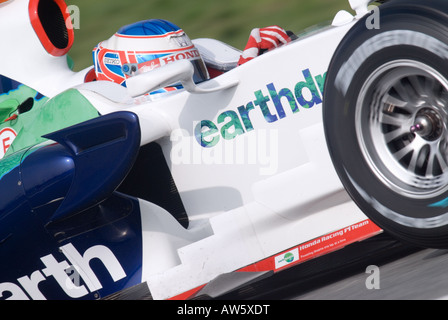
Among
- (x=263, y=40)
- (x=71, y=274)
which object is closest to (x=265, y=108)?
(x=263, y=40)

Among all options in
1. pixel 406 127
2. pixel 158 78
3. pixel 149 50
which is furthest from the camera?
pixel 149 50

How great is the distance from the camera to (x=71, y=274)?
2842 mm

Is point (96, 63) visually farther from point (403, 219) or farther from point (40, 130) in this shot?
point (403, 219)

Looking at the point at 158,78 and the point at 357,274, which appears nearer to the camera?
the point at 158,78

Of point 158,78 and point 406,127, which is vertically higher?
point 158,78

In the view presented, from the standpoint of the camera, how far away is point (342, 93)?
2256 millimetres

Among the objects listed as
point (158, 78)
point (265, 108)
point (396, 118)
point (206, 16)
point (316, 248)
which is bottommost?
point (316, 248)

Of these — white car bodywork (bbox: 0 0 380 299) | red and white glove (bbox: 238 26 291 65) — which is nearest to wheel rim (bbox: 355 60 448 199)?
white car bodywork (bbox: 0 0 380 299)

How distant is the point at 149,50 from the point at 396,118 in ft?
5.02

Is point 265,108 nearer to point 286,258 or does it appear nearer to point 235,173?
point 235,173

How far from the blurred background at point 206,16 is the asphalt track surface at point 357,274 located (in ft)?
12.3

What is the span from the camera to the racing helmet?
135 inches

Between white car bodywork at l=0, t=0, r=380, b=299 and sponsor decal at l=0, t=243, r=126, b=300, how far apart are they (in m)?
0.14

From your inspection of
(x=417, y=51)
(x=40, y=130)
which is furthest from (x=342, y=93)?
(x=40, y=130)
